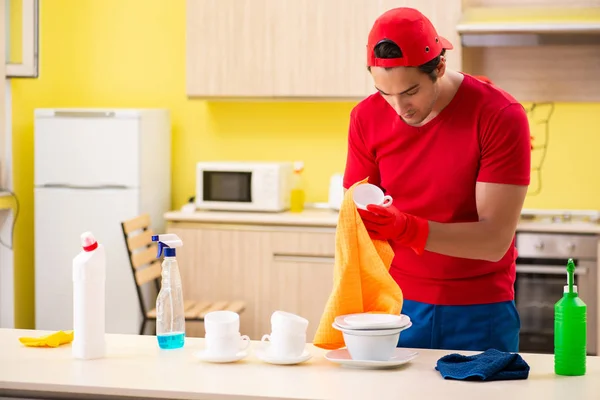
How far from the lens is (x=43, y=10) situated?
17.1 feet

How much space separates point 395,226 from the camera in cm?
208

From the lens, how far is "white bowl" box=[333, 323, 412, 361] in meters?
2.00

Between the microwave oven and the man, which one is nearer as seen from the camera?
the man

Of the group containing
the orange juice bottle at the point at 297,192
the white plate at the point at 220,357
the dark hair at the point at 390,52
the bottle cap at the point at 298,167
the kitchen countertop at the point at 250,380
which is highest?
the dark hair at the point at 390,52

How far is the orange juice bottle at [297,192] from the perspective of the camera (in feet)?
15.8

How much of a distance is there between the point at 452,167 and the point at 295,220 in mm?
2269

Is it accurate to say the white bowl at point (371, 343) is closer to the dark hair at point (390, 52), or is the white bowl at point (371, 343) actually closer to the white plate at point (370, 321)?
the white plate at point (370, 321)

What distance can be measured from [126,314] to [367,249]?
9.22 feet

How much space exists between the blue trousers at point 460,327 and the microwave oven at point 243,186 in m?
2.39

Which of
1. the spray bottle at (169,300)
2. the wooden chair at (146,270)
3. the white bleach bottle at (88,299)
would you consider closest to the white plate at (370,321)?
the spray bottle at (169,300)

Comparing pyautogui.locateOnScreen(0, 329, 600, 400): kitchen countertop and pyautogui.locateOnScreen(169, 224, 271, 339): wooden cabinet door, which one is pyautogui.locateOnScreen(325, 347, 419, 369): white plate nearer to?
pyautogui.locateOnScreen(0, 329, 600, 400): kitchen countertop

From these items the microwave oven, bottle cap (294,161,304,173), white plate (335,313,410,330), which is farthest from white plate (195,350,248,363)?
bottle cap (294,161,304,173)

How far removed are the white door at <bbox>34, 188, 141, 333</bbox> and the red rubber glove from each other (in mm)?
2713

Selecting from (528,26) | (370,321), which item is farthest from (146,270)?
(370,321)
